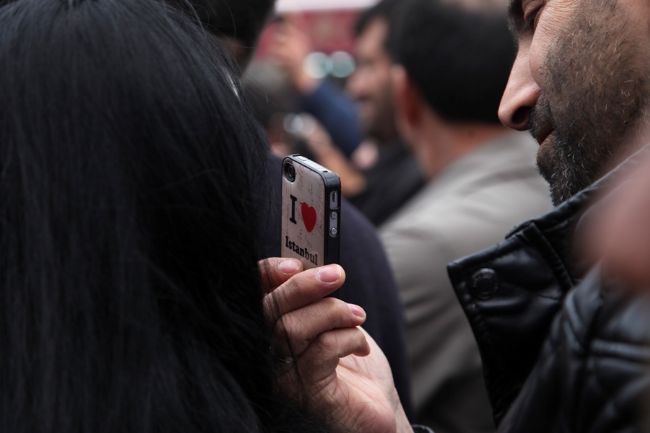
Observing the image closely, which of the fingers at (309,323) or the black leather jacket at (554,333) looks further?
the fingers at (309,323)

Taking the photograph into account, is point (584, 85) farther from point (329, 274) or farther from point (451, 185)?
point (451, 185)

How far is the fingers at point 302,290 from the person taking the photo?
3.88 feet

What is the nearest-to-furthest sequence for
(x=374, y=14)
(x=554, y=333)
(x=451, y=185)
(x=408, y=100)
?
(x=554, y=333) → (x=451, y=185) → (x=408, y=100) → (x=374, y=14)

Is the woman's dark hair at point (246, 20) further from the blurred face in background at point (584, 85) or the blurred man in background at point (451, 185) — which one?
the blurred face in background at point (584, 85)

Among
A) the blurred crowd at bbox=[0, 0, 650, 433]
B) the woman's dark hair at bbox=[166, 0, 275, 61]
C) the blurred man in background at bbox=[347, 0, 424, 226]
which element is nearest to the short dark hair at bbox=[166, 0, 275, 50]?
the woman's dark hair at bbox=[166, 0, 275, 61]

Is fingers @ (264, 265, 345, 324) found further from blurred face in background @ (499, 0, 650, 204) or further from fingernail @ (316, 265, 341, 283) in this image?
blurred face in background @ (499, 0, 650, 204)

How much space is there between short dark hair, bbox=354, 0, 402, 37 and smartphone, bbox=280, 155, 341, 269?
387cm

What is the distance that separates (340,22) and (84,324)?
40.0 ft

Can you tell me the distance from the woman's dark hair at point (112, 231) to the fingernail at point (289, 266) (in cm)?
11

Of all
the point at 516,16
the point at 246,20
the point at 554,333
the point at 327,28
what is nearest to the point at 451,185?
the point at 246,20

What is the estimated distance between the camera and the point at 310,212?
1230mm

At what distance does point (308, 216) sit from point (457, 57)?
2019mm

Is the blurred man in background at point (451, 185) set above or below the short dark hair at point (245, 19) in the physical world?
below

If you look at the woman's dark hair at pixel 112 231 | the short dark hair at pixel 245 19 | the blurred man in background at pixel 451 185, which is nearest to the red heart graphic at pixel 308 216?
the woman's dark hair at pixel 112 231
